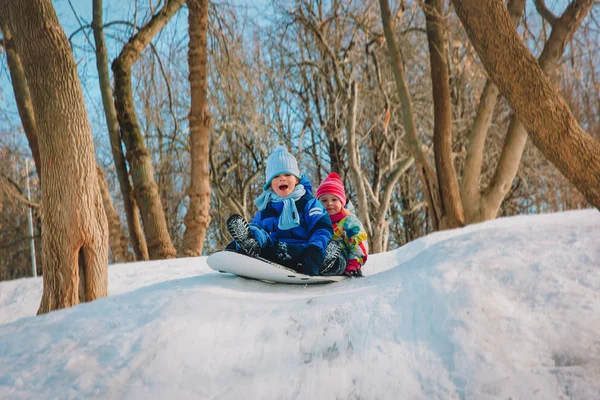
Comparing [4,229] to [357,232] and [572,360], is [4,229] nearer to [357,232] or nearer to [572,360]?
[357,232]

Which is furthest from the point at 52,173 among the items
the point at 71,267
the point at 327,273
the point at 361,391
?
the point at 361,391

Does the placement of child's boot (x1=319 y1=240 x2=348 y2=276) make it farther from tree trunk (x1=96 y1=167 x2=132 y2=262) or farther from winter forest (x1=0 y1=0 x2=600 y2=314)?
tree trunk (x1=96 y1=167 x2=132 y2=262)

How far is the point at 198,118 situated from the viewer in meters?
6.96

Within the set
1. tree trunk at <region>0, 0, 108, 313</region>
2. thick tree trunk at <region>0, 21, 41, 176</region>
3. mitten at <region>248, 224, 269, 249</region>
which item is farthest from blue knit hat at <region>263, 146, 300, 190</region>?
thick tree trunk at <region>0, 21, 41, 176</region>

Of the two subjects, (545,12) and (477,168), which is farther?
(477,168)

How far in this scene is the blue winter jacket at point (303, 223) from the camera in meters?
3.77

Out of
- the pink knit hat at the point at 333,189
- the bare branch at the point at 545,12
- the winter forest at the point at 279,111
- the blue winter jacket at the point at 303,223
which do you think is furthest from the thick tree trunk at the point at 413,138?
the blue winter jacket at the point at 303,223

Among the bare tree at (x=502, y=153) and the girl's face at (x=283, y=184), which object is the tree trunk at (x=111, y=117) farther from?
the bare tree at (x=502, y=153)

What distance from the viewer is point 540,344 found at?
2090 millimetres

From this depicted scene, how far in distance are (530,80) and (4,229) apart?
2383 cm

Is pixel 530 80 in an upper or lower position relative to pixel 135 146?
lower

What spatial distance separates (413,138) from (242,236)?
186 inches

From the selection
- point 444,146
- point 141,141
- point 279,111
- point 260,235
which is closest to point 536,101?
point 260,235

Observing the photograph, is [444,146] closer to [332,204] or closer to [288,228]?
[332,204]
